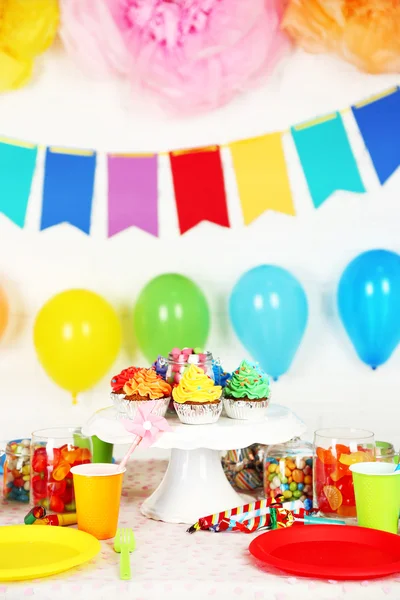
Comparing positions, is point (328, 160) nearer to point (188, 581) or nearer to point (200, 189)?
point (200, 189)

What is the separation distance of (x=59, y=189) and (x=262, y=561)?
5.29 ft

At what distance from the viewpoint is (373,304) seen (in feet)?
6.89

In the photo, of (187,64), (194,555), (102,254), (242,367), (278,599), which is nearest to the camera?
(278,599)

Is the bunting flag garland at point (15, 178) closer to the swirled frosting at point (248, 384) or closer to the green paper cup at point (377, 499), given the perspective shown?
the swirled frosting at point (248, 384)

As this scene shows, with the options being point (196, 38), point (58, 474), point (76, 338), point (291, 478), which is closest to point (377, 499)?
point (291, 478)

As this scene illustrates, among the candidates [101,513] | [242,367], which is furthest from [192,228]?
[101,513]

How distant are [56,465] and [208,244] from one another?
1209 mm

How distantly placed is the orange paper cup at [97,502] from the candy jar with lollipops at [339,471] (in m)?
0.36

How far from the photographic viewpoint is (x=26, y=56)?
2346 mm

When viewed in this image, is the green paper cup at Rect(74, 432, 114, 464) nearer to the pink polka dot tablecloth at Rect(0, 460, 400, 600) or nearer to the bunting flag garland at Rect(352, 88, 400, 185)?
the pink polka dot tablecloth at Rect(0, 460, 400, 600)

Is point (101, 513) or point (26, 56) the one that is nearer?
point (101, 513)

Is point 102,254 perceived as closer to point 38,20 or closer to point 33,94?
point 33,94

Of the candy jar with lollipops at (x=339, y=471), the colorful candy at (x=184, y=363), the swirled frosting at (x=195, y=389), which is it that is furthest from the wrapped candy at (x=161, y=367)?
the candy jar with lollipops at (x=339, y=471)

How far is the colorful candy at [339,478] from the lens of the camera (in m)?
1.33
